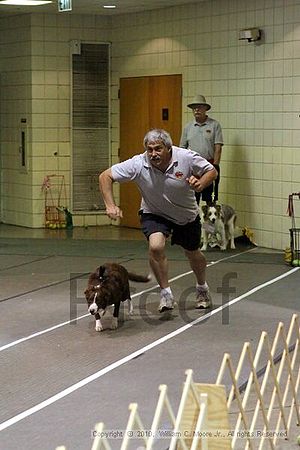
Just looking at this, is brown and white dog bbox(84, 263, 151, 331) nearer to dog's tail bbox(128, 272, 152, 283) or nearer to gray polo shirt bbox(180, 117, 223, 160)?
dog's tail bbox(128, 272, 152, 283)

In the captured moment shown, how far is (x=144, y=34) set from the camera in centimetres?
1127

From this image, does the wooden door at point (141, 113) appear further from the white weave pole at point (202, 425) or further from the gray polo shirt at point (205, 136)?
the white weave pole at point (202, 425)

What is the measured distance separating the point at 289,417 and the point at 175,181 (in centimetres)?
248

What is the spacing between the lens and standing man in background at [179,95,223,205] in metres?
9.89

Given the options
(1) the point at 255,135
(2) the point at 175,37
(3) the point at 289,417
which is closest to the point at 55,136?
(2) the point at 175,37

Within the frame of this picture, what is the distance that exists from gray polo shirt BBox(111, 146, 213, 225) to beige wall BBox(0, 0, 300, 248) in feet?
10.6

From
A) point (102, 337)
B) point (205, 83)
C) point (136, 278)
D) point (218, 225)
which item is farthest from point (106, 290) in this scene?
point (205, 83)

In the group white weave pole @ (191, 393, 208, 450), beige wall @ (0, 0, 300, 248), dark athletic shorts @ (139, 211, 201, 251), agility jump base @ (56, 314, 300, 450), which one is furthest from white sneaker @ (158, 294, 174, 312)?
white weave pole @ (191, 393, 208, 450)

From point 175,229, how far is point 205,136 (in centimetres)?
336

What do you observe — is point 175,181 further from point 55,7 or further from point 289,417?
point 55,7

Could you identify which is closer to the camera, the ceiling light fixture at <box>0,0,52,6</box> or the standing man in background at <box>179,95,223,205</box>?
the standing man in background at <box>179,95,223,205</box>

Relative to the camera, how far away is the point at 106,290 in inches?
242

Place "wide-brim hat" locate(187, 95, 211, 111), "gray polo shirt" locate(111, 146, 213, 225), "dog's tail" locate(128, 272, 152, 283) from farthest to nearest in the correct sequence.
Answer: "wide-brim hat" locate(187, 95, 211, 111) → "dog's tail" locate(128, 272, 152, 283) → "gray polo shirt" locate(111, 146, 213, 225)
